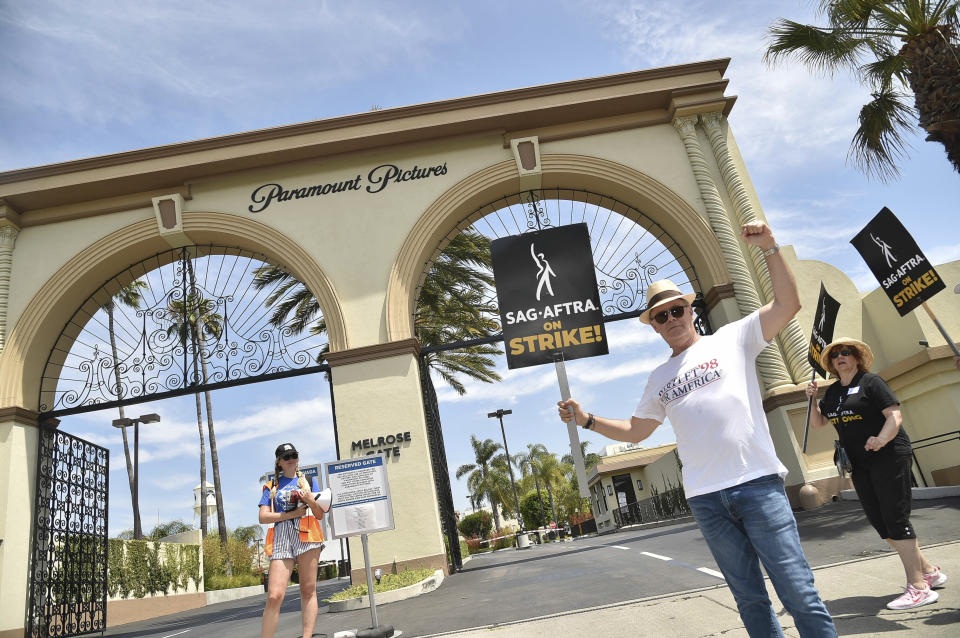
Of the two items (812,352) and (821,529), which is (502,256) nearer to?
(812,352)

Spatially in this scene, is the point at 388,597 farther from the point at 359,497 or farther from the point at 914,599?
the point at 914,599

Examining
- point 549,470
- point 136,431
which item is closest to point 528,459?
point 549,470

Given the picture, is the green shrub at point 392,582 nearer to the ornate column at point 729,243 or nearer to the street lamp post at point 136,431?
the ornate column at point 729,243

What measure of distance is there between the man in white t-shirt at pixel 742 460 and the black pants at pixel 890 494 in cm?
209

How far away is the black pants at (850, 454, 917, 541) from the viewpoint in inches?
168

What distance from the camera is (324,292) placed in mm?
12148

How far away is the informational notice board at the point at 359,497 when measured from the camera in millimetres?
6863

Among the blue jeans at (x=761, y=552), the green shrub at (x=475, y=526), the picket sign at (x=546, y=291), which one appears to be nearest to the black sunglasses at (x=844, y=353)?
the picket sign at (x=546, y=291)

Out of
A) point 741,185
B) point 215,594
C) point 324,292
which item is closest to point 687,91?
point 741,185

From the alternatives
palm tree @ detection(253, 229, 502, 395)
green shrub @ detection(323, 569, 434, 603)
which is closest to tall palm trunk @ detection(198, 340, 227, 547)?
palm tree @ detection(253, 229, 502, 395)

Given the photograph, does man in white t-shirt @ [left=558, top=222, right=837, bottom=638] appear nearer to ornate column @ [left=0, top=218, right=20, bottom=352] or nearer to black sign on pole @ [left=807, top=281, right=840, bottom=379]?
black sign on pole @ [left=807, top=281, right=840, bottom=379]

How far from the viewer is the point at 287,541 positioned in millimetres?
5387

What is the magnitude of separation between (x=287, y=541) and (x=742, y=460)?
3996mm

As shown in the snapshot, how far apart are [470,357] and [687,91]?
10.1 meters
